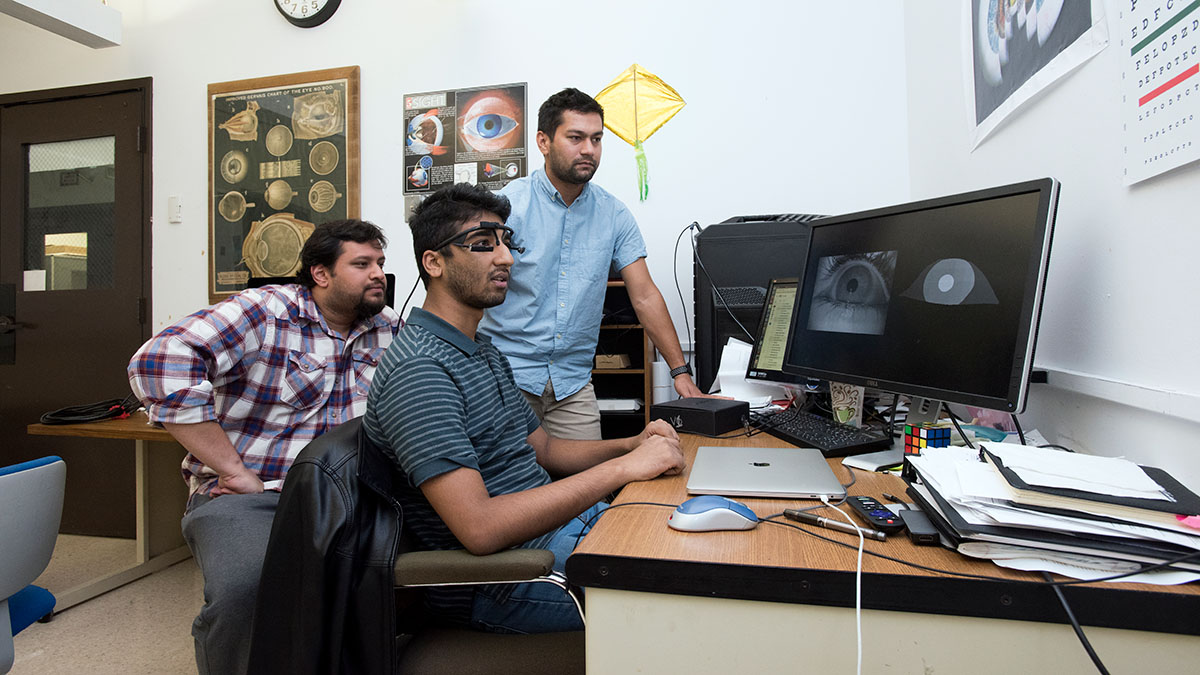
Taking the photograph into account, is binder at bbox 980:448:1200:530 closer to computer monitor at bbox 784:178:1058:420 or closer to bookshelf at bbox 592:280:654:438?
computer monitor at bbox 784:178:1058:420

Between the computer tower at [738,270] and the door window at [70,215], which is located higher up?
the door window at [70,215]

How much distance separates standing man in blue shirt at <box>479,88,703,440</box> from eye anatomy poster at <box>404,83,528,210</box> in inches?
33.1

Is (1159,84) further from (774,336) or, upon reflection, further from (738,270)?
(738,270)

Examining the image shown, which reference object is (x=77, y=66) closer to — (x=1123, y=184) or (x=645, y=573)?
(x=645, y=573)

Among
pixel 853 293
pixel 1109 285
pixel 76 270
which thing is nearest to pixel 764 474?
pixel 853 293

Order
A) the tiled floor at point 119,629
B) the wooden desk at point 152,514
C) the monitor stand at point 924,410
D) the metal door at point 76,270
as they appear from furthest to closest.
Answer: the metal door at point 76,270, the wooden desk at point 152,514, the tiled floor at point 119,629, the monitor stand at point 924,410

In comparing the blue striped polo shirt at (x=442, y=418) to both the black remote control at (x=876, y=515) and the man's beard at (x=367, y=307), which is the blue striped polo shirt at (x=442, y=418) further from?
the man's beard at (x=367, y=307)

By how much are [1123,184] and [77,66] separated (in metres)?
4.39

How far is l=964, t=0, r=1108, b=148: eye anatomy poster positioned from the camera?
3.55ft

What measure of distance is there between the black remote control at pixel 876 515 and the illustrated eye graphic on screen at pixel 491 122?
92.9 inches

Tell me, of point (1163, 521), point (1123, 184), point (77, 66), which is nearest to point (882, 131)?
point (1123, 184)

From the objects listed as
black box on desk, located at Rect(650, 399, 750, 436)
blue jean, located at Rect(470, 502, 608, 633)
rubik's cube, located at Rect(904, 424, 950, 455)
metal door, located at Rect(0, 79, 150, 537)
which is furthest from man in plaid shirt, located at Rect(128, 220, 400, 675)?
metal door, located at Rect(0, 79, 150, 537)

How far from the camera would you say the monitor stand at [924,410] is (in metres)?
1.14

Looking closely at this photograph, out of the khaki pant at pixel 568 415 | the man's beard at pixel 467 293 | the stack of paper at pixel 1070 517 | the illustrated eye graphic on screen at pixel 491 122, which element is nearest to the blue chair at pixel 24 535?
the man's beard at pixel 467 293
